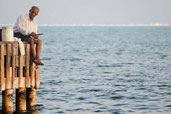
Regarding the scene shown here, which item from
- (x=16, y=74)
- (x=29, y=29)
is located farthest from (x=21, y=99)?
(x=29, y=29)

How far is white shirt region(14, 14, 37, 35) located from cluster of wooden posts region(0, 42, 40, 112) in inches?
30.5

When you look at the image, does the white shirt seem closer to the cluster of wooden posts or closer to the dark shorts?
the dark shorts

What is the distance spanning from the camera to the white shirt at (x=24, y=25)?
2291 cm

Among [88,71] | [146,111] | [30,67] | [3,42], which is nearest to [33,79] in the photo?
[30,67]

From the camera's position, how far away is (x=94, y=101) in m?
28.7

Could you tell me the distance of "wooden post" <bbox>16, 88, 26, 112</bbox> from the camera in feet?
74.7

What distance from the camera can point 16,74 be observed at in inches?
872

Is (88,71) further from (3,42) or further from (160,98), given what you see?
(3,42)

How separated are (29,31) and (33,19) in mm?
482

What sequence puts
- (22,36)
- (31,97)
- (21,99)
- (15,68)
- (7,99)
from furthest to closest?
(31,97) → (22,36) → (21,99) → (7,99) → (15,68)

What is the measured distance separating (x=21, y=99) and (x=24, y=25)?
2.76 m

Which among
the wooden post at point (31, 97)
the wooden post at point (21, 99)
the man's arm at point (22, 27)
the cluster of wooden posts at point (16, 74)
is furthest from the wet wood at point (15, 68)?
the man's arm at point (22, 27)

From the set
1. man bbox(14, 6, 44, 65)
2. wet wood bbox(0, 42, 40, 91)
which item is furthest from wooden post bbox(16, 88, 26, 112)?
man bbox(14, 6, 44, 65)

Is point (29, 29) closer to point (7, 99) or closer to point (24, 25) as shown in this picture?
point (24, 25)
